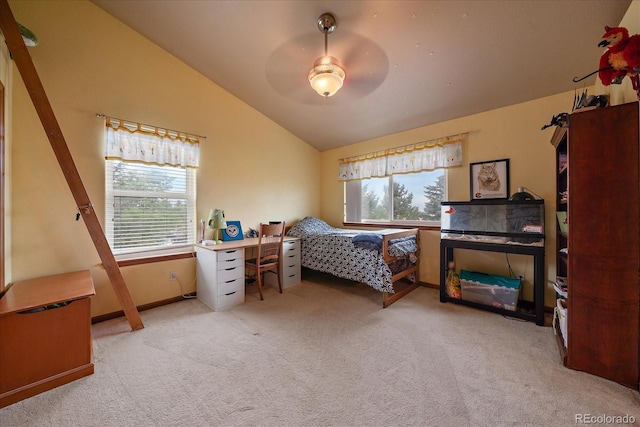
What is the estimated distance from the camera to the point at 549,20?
71.3 inches

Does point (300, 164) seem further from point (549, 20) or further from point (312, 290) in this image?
point (549, 20)

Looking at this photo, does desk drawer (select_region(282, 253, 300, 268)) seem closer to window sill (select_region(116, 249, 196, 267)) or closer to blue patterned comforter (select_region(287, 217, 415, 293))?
blue patterned comforter (select_region(287, 217, 415, 293))

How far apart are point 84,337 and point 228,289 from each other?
4.09ft

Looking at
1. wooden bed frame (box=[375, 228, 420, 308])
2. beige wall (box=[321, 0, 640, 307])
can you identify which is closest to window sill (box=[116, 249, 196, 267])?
wooden bed frame (box=[375, 228, 420, 308])

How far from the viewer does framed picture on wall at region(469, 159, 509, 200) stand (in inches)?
110

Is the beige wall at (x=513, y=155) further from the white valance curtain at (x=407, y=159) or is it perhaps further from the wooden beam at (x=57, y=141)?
the wooden beam at (x=57, y=141)

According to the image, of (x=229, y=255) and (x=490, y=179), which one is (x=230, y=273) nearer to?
(x=229, y=255)

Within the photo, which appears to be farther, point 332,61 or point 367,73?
point 367,73

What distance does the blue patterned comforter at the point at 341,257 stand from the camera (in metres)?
2.73

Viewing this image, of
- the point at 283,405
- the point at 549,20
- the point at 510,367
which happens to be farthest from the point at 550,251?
the point at 283,405

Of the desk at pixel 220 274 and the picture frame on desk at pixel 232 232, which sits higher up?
the picture frame on desk at pixel 232 232

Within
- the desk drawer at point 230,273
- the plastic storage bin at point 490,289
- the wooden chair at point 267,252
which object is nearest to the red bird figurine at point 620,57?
the plastic storage bin at point 490,289

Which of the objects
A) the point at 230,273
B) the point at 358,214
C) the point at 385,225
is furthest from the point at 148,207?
the point at 385,225

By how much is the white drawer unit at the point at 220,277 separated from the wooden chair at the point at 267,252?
190mm
